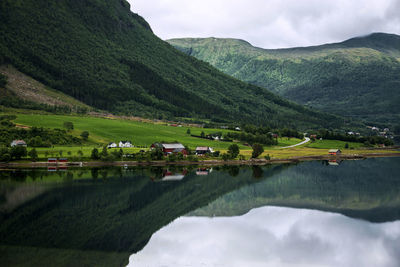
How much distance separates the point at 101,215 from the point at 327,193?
46372 millimetres

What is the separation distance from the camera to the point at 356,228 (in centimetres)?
5391

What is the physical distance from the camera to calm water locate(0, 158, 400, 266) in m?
40.5

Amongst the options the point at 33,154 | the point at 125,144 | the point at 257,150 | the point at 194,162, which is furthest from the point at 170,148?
the point at 33,154

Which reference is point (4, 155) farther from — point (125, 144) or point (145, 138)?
point (145, 138)

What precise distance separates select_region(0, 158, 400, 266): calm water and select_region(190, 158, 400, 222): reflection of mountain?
0.19m

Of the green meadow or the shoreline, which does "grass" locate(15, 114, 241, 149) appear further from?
the shoreline

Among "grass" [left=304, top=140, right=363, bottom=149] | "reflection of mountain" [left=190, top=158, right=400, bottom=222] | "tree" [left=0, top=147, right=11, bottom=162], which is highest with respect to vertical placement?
"grass" [left=304, top=140, right=363, bottom=149]

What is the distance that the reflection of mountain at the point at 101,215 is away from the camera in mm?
40438

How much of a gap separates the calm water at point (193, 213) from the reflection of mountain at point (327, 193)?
0.19 m

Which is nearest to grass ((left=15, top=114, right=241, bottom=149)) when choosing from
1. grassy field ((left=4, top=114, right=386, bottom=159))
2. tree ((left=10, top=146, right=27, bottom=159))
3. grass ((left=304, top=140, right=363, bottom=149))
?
grassy field ((left=4, top=114, right=386, bottom=159))

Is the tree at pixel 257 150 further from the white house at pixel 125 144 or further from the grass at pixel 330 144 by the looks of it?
the grass at pixel 330 144

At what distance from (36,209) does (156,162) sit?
2017 inches

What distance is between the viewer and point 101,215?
53812 millimetres

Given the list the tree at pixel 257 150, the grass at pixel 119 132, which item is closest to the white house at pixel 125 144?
the grass at pixel 119 132
